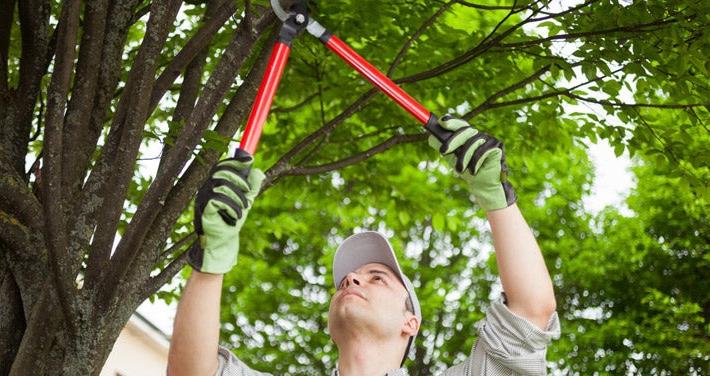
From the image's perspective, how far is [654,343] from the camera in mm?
16672

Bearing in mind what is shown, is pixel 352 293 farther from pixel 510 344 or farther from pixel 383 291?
pixel 510 344

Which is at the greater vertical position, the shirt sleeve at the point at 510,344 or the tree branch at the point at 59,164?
the tree branch at the point at 59,164

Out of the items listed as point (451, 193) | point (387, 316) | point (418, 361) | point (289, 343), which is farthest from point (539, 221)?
point (387, 316)

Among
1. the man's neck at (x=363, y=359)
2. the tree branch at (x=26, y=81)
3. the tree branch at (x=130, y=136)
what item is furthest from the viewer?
the tree branch at (x=26, y=81)

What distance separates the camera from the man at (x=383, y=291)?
2.59 metres

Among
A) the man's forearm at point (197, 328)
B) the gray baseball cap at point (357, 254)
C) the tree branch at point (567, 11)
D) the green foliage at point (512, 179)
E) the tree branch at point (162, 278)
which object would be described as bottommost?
the man's forearm at point (197, 328)

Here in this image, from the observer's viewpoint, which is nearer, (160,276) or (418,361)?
(160,276)

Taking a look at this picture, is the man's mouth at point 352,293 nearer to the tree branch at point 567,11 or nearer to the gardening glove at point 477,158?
the gardening glove at point 477,158

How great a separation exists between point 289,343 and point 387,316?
16154 millimetres

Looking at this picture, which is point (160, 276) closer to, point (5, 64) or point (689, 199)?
point (5, 64)

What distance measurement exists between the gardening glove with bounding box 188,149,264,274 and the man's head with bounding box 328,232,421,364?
718 millimetres

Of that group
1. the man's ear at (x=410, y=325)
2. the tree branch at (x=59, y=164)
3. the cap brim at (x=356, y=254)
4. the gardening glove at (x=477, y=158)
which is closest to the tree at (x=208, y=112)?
the tree branch at (x=59, y=164)

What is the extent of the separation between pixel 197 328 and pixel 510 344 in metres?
0.85

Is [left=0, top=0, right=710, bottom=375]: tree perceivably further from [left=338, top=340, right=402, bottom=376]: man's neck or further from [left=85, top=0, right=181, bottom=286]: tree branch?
[left=338, top=340, right=402, bottom=376]: man's neck
